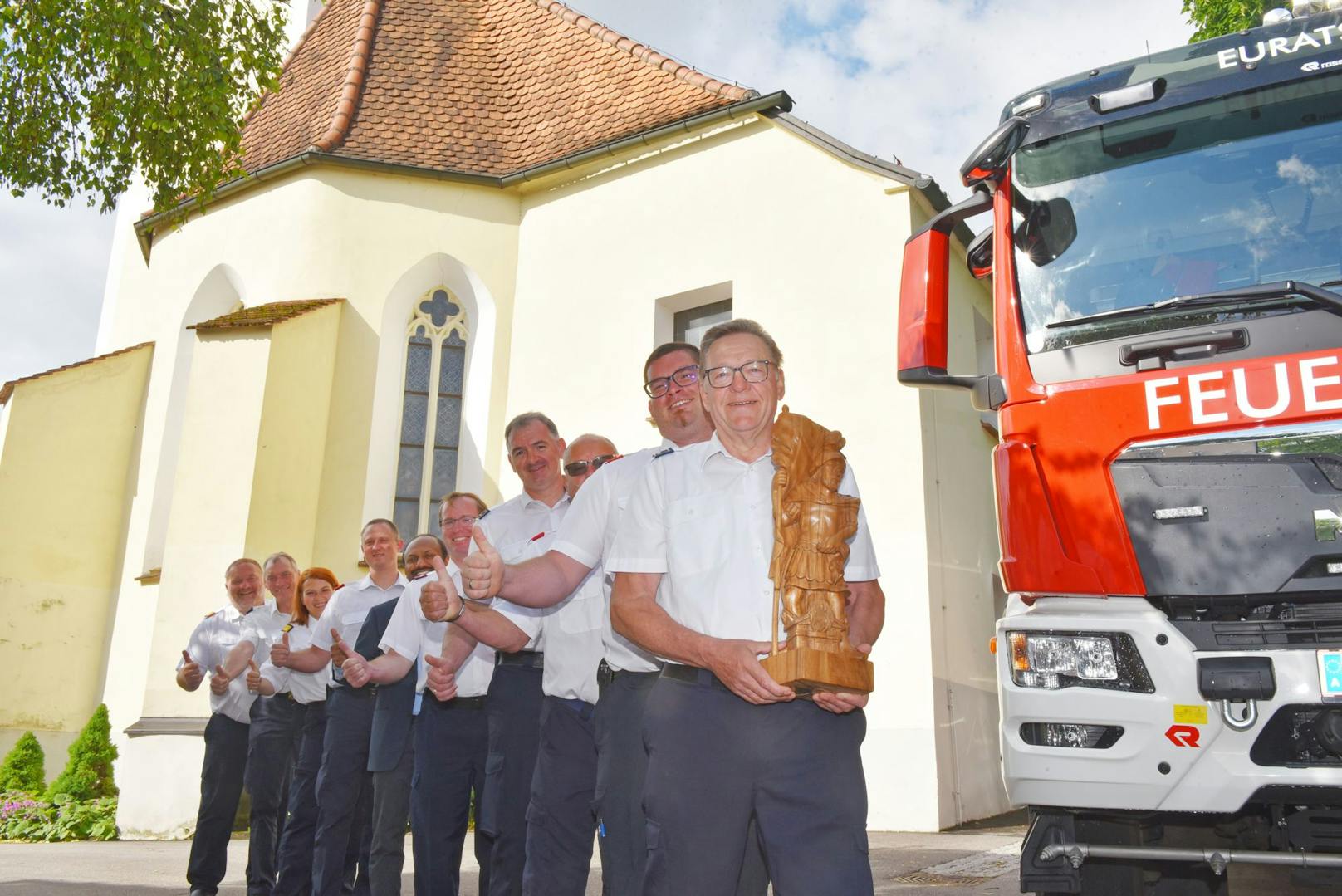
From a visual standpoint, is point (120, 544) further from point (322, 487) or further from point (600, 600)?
point (600, 600)

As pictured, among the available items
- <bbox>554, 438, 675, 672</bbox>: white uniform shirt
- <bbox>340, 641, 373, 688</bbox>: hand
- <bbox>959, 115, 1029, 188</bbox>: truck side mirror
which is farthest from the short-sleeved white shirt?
<bbox>959, 115, 1029, 188</bbox>: truck side mirror

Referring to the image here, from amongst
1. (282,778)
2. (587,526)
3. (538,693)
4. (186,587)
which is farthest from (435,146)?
(587,526)

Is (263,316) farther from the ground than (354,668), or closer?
farther from the ground

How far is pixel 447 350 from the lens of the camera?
1492 cm

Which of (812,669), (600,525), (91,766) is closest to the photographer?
(812,669)

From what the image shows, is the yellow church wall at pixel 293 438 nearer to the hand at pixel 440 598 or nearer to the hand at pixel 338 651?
the hand at pixel 338 651

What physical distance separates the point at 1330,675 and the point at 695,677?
2008 millimetres

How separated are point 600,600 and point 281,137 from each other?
531 inches

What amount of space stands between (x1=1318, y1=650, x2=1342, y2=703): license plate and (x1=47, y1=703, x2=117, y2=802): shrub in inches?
557

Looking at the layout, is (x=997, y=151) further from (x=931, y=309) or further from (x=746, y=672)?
(x=746, y=672)

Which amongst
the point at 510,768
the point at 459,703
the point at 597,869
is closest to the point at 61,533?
the point at 597,869

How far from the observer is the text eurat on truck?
3.48 metres

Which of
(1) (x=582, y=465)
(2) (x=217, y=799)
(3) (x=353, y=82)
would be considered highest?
(3) (x=353, y=82)

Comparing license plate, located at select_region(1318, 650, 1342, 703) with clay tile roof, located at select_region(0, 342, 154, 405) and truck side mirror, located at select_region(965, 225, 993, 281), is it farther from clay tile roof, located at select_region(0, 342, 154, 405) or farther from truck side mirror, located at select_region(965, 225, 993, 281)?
clay tile roof, located at select_region(0, 342, 154, 405)
